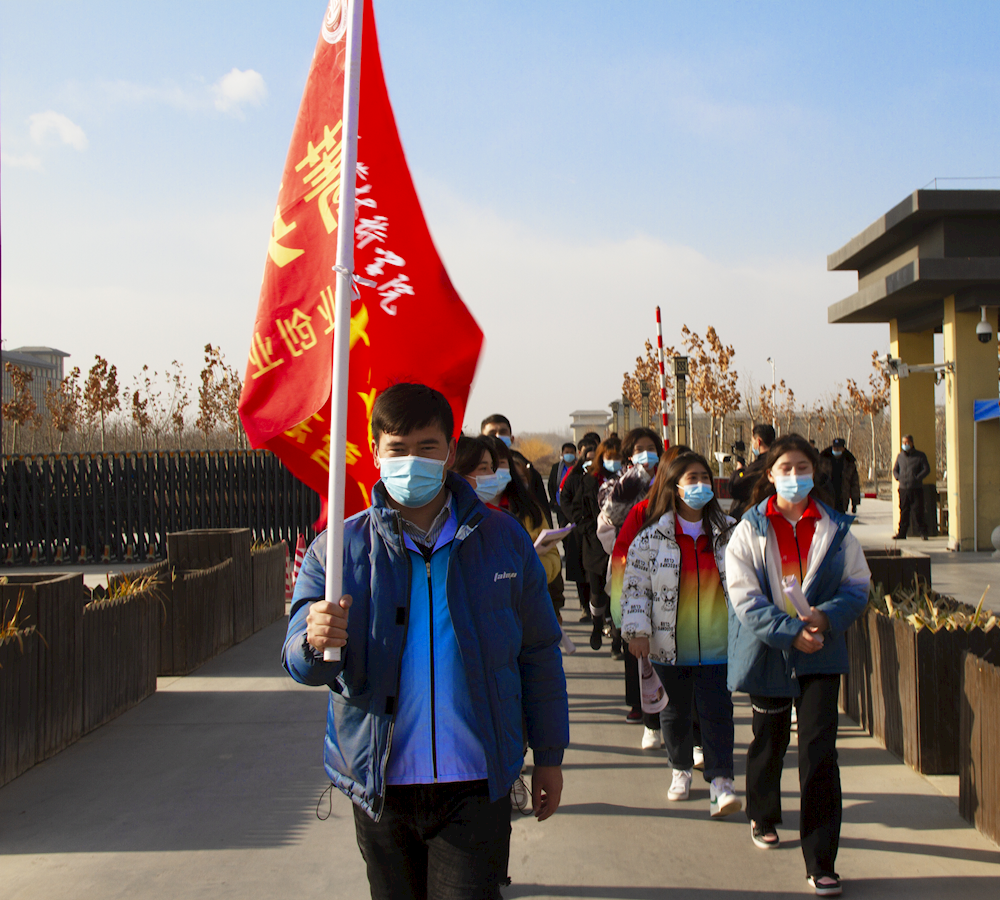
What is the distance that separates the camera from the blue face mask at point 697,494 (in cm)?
483

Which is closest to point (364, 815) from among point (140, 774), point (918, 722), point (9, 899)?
point (9, 899)

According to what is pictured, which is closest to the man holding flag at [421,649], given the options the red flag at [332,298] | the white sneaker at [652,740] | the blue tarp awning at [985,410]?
the red flag at [332,298]

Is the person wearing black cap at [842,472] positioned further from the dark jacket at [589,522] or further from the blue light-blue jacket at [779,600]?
the blue light-blue jacket at [779,600]

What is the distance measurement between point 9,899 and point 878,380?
43667 millimetres

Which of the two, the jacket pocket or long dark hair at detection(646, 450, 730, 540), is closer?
the jacket pocket

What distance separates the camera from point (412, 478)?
239 centimetres

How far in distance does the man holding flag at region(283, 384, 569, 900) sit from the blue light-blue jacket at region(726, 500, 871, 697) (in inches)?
67.9

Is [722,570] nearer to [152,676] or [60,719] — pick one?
[60,719]

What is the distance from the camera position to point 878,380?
42.8 m

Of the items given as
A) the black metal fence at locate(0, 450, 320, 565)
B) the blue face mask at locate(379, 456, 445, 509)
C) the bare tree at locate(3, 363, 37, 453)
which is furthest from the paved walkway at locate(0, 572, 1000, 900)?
the bare tree at locate(3, 363, 37, 453)

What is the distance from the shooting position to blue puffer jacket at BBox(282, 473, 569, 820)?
90.0 inches

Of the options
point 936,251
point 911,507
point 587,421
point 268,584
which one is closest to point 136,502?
point 268,584

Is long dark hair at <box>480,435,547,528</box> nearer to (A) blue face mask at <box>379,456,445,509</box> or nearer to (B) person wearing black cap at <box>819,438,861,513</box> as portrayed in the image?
(A) blue face mask at <box>379,456,445,509</box>

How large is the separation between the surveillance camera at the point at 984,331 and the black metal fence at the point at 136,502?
11724 mm
